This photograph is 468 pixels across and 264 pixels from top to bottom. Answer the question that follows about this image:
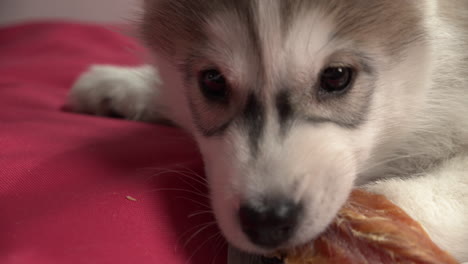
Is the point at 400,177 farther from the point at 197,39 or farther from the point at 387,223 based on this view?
the point at 197,39

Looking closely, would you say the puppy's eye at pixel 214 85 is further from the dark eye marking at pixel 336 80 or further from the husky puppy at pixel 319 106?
the dark eye marking at pixel 336 80

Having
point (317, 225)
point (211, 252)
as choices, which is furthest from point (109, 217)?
point (317, 225)

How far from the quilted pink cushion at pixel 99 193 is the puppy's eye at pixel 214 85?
277 millimetres

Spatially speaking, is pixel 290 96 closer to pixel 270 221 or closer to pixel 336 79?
pixel 336 79

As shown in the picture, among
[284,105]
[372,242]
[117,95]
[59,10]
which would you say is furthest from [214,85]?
[59,10]

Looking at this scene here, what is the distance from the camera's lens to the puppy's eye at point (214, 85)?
165cm

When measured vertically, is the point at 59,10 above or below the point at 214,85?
below

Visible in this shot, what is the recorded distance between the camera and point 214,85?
1.69m

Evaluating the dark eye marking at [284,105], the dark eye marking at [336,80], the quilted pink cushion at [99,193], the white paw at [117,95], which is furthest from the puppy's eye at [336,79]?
the white paw at [117,95]

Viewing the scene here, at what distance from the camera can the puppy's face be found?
1376 millimetres

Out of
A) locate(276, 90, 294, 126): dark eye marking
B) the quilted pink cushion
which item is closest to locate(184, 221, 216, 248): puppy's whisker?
the quilted pink cushion

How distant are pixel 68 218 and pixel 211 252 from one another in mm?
405

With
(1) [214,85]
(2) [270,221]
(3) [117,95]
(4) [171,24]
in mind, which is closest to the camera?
(2) [270,221]

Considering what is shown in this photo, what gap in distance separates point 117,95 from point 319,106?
1.41 metres
